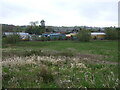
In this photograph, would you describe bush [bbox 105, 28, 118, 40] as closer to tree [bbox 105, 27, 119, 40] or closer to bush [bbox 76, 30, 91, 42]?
tree [bbox 105, 27, 119, 40]

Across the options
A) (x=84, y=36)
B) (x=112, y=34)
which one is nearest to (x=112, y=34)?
(x=112, y=34)

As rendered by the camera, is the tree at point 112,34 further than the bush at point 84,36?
Yes

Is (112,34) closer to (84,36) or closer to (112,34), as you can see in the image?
(112,34)

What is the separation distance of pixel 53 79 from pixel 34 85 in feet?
3.41

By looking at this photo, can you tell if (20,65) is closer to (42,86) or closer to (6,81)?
(6,81)

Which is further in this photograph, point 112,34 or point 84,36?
point 112,34

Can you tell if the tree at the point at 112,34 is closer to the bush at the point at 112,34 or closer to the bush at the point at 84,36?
the bush at the point at 112,34

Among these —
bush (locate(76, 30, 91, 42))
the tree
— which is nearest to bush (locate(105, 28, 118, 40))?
the tree

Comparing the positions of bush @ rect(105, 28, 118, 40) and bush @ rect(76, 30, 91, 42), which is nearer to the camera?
bush @ rect(76, 30, 91, 42)

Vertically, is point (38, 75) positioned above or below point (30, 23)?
below

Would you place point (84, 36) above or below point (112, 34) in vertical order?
below

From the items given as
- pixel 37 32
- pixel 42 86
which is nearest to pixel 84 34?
pixel 37 32

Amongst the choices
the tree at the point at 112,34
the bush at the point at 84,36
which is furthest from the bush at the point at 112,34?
the bush at the point at 84,36

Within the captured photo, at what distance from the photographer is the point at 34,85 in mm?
5750
